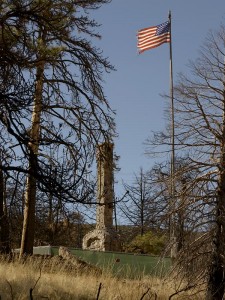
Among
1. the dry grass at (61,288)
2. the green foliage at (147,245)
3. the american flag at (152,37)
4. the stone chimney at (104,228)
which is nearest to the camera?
the dry grass at (61,288)

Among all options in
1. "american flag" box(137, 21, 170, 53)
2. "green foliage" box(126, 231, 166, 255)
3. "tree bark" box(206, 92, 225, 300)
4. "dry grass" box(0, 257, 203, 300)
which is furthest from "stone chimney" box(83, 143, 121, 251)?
"dry grass" box(0, 257, 203, 300)

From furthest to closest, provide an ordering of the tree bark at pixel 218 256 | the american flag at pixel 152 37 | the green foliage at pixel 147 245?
the green foliage at pixel 147 245 < the american flag at pixel 152 37 < the tree bark at pixel 218 256

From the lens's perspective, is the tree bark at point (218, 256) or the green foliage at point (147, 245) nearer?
the tree bark at point (218, 256)

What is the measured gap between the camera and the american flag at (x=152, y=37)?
24.3m

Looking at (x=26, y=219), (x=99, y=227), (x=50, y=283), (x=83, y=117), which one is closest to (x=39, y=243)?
(x=99, y=227)

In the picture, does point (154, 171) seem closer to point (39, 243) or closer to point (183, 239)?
point (183, 239)

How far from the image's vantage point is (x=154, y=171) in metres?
16.3

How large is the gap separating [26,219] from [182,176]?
6.45 m

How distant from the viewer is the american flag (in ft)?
79.7

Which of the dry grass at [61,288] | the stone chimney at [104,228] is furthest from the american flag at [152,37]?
the dry grass at [61,288]

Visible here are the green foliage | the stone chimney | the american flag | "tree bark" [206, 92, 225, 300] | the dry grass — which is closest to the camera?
Result: the dry grass

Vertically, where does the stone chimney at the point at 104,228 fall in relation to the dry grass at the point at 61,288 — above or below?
above

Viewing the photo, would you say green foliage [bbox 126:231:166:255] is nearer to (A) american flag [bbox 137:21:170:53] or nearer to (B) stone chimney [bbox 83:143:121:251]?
(B) stone chimney [bbox 83:143:121:251]

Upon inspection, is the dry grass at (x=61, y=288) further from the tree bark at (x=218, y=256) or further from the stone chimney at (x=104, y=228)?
the stone chimney at (x=104, y=228)
